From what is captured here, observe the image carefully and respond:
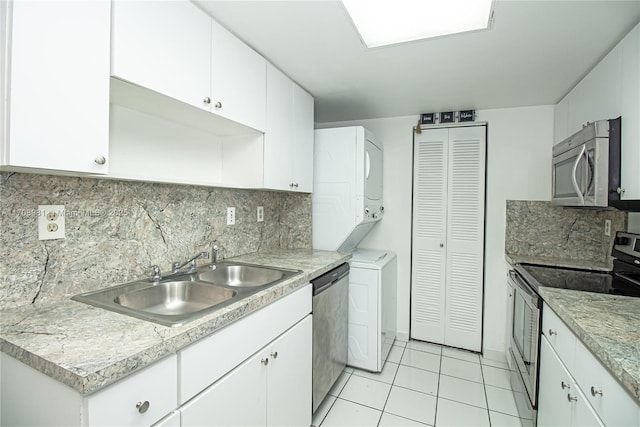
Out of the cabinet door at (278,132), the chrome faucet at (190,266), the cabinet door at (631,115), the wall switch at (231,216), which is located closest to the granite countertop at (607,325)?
the cabinet door at (631,115)

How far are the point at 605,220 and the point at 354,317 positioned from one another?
2061 mm

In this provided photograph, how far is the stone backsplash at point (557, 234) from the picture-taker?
2.42m

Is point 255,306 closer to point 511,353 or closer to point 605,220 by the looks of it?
point 511,353

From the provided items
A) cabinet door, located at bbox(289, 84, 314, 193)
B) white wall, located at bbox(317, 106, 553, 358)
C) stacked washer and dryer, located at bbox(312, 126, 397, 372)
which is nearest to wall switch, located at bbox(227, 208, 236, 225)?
cabinet door, located at bbox(289, 84, 314, 193)

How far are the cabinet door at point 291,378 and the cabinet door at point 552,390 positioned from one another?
1.16 m

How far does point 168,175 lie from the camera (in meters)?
1.71

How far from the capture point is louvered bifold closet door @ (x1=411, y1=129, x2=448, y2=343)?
2.91 m

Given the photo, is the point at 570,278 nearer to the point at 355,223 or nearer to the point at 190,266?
the point at 355,223

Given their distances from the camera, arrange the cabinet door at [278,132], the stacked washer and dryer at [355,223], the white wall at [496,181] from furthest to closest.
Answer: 1. the white wall at [496,181]
2. the stacked washer and dryer at [355,223]
3. the cabinet door at [278,132]

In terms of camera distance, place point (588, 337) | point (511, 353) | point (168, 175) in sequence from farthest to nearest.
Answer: point (511, 353) < point (168, 175) < point (588, 337)

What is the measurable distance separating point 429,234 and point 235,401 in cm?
228


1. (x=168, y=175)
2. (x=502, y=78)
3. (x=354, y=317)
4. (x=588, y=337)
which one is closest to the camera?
A: (x=588, y=337)

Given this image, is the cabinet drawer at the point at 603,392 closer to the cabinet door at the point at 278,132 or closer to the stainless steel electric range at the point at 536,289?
the stainless steel electric range at the point at 536,289

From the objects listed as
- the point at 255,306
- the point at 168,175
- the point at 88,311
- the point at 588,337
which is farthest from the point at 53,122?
the point at 588,337
